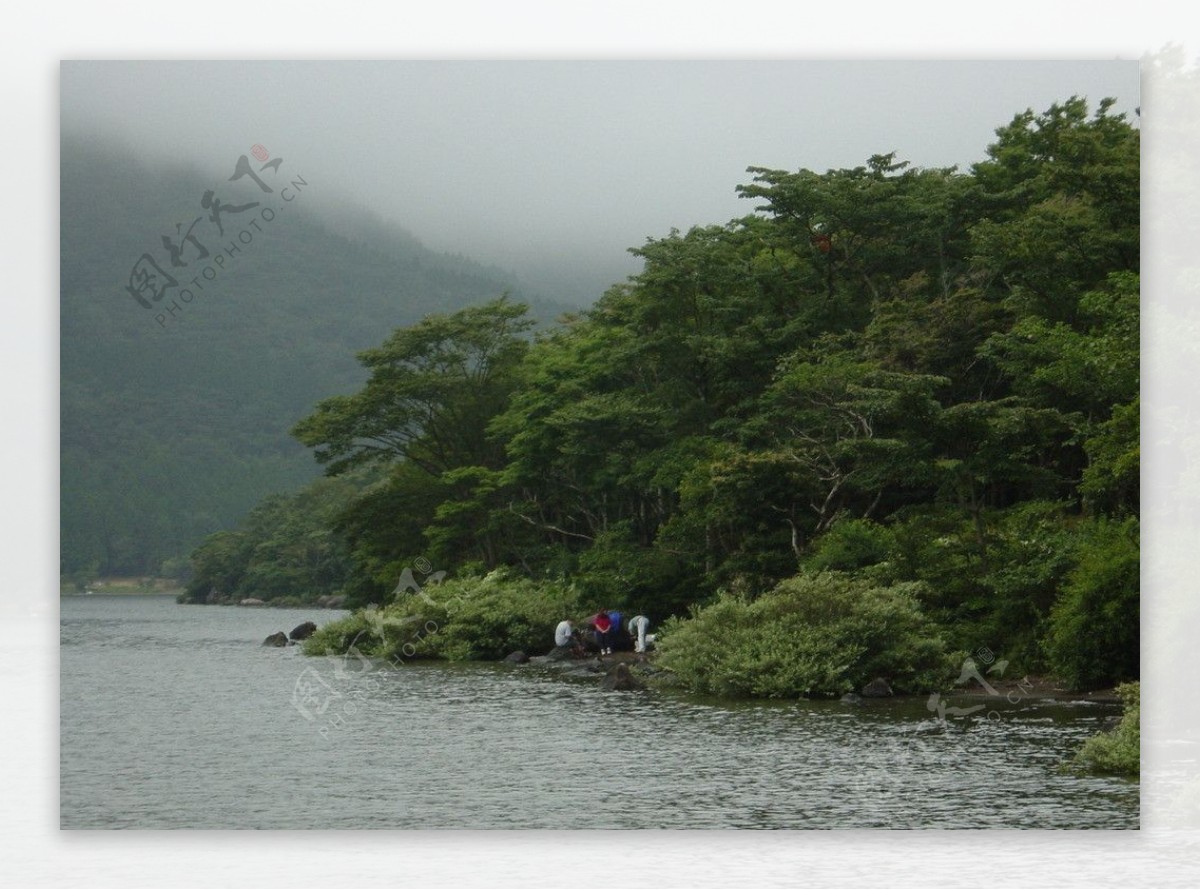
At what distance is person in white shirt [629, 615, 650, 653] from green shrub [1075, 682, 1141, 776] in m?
12.8

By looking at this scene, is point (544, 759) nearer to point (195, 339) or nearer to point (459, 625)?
point (195, 339)

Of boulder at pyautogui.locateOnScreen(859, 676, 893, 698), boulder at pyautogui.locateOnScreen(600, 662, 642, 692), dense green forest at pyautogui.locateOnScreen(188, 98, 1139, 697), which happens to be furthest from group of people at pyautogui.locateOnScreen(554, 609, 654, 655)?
boulder at pyautogui.locateOnScreen(859, 676, 893, 698)

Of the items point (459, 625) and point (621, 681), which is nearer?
point (621, 681)

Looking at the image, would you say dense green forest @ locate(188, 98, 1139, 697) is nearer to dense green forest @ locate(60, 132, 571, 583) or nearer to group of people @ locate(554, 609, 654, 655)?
group of people @ locate(554, 609, 654, 655)

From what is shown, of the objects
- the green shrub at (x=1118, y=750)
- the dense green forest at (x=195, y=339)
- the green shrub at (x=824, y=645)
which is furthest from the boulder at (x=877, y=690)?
the dense green forest at (x=195, y=339)

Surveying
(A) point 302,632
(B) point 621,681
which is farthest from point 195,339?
(A) point 302,632

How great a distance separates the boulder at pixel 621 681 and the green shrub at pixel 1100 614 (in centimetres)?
567

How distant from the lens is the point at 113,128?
12.4m

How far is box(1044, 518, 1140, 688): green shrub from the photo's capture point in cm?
1603

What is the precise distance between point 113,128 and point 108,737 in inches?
251

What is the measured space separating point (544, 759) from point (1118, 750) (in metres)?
4.99

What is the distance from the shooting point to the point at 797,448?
24.5 meters

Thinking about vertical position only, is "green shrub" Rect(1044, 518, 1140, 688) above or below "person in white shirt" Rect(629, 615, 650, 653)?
above

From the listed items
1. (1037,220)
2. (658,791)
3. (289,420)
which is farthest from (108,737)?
(1037,220)
